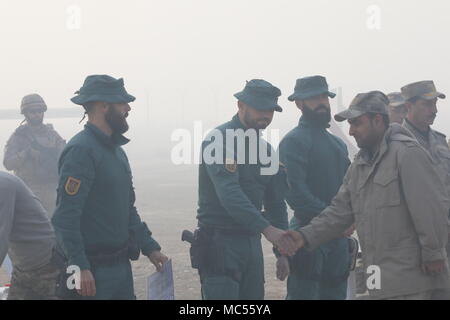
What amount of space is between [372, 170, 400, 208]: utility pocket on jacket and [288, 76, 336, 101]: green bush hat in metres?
1.61

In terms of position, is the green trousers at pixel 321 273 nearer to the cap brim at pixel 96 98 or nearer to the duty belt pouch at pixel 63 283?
the duty belt pouch at pixel 63 283

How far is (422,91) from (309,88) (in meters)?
1.52

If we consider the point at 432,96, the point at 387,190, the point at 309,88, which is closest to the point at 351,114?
the point at 387,190

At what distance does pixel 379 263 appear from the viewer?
4070 mm

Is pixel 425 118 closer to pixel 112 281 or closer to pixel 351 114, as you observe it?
pixel 351 114

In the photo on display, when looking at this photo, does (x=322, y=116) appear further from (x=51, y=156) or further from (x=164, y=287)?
(x=51, y=156)

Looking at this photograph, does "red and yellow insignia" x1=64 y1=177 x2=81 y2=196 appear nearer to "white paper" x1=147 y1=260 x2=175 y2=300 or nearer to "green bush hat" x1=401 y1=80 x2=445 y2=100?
"white paper" x1=147 y1=260 x2=175 y2=300

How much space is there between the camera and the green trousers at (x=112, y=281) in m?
4.20

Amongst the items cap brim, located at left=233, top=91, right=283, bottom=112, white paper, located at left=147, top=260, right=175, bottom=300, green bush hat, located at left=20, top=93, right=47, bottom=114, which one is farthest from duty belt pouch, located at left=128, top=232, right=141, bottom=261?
green bush hat, located at left=20, top=93, right=47, bottom=114

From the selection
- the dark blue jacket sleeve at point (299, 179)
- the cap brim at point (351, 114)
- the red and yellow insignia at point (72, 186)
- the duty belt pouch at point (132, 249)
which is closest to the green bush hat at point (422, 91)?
the dark blue jacket sleeve at point (299, 179)

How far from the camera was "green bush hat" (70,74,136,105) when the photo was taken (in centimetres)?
430

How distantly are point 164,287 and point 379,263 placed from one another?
158 centimetres

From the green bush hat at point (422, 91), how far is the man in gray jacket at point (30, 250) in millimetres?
4035

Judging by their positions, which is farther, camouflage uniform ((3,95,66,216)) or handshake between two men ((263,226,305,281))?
camouflage uniform ((3,95,66,216))
